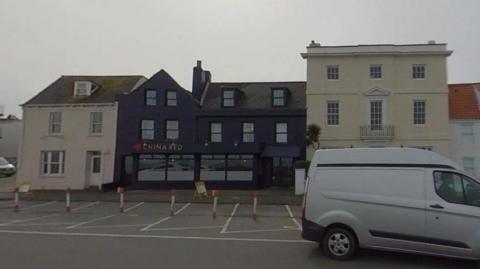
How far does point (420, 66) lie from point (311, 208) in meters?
24.4

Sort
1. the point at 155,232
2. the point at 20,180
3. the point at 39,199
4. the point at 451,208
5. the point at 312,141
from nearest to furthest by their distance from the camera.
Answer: the point at 451,208, the point at 155,232, the point at 39,199, the point at 312,141, the point at 20,180

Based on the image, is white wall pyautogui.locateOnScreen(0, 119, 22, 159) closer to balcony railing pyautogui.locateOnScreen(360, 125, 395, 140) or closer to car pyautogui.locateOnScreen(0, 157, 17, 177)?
car pyautogui.locateOnScreen(0, 157, 17, 177)

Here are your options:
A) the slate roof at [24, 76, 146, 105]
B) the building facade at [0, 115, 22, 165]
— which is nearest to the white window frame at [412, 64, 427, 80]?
the slate roof at [24, 76, 146, 105]

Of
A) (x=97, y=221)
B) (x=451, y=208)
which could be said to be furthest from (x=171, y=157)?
(x=451, y=208)

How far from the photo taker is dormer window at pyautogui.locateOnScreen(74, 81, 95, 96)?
111ft

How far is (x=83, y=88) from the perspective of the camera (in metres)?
34.1

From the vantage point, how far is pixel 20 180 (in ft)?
107

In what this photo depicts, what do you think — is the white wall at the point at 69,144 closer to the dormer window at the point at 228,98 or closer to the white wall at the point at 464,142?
the dormer window at the point at 228,98

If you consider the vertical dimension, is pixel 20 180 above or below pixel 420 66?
below

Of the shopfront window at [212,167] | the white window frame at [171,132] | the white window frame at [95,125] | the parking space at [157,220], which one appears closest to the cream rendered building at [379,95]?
the shopfront window at [212,167]

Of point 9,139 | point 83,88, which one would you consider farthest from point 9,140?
point 83,88

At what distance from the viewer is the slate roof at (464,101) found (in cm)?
3061

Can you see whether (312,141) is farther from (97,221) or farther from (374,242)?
(374,242)

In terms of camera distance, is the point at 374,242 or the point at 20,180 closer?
the point at 374,242
